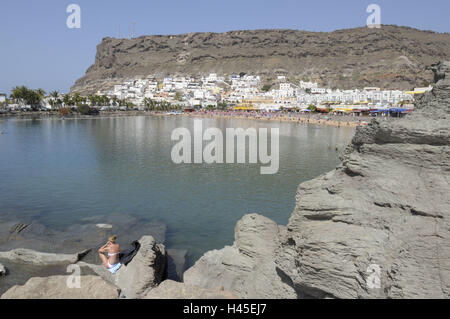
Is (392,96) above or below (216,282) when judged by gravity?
above

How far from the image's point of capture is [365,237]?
17.2ft

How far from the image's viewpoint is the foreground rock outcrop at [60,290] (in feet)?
20.1

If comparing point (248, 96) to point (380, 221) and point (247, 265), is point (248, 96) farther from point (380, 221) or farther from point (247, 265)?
point (380, 221)

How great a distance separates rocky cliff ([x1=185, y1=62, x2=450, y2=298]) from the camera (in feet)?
15.5

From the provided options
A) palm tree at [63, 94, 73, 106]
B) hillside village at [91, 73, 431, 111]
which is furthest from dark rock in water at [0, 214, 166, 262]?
palm tree at [63, 94, 73, 106]

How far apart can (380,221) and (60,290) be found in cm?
606

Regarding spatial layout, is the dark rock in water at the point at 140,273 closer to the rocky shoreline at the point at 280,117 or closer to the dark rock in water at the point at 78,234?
the dark rock in water at the point at 78,234

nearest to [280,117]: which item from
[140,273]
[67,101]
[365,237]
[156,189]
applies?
[67,101]

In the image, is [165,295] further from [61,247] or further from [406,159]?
[61,247]

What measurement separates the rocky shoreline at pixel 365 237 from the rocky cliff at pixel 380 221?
2 cm

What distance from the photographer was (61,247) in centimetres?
1145

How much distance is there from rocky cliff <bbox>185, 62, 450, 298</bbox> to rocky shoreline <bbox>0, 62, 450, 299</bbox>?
2 centimetres
